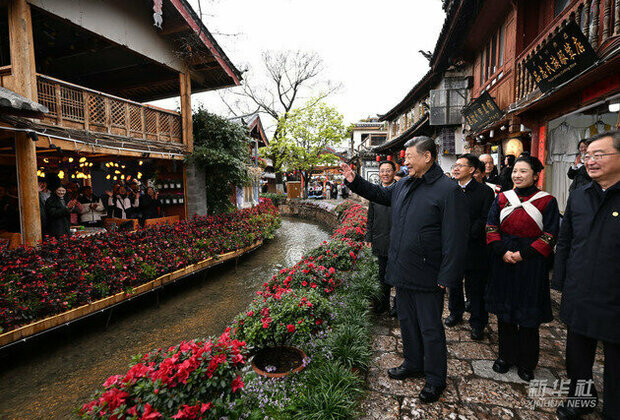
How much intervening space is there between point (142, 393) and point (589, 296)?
A: 328 centimetres

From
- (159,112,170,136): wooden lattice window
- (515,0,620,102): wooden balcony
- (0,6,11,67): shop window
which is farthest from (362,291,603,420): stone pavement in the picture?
(0,6,11,67): shop window

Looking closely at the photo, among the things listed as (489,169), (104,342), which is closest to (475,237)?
(489,169)

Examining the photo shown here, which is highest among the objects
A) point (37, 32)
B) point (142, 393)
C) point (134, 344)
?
point (37, 32)

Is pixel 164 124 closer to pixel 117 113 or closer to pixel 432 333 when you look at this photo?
pixel 117 113

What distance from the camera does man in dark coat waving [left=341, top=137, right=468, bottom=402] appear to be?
8.34ft

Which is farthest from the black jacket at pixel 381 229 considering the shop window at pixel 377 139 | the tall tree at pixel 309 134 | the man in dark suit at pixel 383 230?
the shop window at pixel 377 139

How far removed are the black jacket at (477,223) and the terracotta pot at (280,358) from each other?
2316 mm

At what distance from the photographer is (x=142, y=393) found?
2.05 m

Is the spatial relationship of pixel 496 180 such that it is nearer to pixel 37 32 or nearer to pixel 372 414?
pixel 372 414

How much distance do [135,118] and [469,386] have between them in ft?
36.1

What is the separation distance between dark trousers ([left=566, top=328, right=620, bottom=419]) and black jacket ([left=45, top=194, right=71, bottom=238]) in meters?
→ 9.50

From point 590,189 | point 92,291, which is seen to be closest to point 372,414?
point 590,189

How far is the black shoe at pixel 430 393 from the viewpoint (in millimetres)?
2713

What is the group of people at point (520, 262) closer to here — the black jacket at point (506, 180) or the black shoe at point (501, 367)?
the black shoe at point (501, 367)
